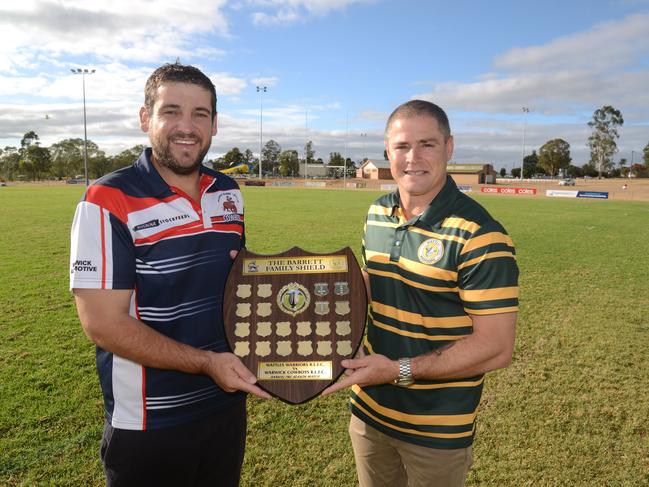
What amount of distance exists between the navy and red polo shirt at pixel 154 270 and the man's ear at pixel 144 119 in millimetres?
124

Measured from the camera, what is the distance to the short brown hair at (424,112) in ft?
7.36

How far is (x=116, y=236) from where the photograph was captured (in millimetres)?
1975

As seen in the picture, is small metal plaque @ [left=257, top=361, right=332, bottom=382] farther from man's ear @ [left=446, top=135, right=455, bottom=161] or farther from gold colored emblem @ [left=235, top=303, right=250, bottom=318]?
man's ear @ [left=446, top=135, right=455, bottom=161]

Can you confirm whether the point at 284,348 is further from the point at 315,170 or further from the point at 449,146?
the point at 315,170

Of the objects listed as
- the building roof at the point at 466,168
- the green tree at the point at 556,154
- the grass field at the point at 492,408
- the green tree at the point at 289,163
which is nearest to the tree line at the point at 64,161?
the green tree at the point at 289,163

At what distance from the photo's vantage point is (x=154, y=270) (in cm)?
211

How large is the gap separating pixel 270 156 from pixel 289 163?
78.0 feet

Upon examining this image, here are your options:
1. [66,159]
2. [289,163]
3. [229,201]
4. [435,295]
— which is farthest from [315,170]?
[435,295]

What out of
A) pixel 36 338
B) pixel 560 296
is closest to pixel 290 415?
pixel 36 338

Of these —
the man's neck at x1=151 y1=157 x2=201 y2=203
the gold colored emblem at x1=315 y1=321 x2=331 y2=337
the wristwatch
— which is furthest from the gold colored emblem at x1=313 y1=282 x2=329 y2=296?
the man's neck at x1=151 y1=157 x2=201 y2=203

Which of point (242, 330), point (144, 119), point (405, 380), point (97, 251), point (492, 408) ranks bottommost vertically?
point (492, 408)

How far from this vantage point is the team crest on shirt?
2.17m

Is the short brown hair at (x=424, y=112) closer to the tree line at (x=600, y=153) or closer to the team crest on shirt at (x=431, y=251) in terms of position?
the team crest on shirt at (x=431, y=251)

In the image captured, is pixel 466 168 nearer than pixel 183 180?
No
